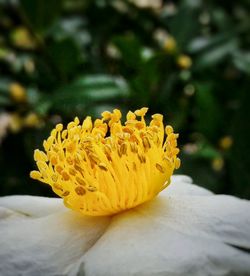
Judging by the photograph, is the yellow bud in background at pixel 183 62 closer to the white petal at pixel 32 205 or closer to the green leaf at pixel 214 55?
the green leaf at pixel 214 55

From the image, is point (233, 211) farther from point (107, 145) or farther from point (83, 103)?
point (83, 103)

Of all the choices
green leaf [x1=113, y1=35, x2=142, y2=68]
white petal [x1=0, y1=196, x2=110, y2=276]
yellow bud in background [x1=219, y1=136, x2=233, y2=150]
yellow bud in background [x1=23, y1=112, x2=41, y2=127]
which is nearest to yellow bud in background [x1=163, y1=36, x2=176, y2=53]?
green leaf [x1=113, y1=35, x2=142, y2=68]

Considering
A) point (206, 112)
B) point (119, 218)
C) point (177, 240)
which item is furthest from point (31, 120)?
point (177, 240)

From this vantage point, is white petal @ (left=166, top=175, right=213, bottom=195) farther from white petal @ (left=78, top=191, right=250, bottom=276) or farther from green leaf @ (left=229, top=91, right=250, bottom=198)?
green leaf @ (left=229, top=91, right=250, bottom=198)

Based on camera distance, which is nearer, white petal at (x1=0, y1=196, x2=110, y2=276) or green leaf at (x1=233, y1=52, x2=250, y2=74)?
white petal at (x1=0, y1=196, x2=110, y2=276)

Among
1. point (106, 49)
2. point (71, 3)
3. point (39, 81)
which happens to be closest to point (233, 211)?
point (39, 81)

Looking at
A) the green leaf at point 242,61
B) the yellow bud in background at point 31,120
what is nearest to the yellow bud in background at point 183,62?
the green leaf at point 242,61
